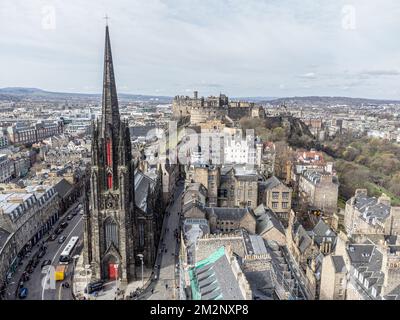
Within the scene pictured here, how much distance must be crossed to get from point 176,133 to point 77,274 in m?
59.4

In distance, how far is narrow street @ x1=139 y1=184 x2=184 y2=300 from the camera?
30.4 m

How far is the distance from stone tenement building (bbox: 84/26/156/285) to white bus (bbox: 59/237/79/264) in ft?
13.2

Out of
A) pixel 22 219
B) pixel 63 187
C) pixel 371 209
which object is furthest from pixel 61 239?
pixel 371 209

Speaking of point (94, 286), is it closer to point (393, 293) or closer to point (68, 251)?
point (68, 251)

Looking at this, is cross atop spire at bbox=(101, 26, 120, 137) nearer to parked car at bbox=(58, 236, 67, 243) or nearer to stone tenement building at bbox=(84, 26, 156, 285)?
stone tenement building at bbox=(84, 26, 156, 285)

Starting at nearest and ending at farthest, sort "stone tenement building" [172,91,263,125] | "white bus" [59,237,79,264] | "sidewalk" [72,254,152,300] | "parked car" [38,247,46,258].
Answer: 1. "sidewalk" [72,254,152,300]
2. "white bus" [59,237,79,264]
3. "parked car" [38,247,46,258]
4. "stone tenement building" [172,91,263,125]

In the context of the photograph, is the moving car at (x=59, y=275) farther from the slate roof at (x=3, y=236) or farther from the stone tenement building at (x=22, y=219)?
the slate roof at (x=3, y=236)

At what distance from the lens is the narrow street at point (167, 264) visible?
30.4 m

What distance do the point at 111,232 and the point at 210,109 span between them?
74.9 meters

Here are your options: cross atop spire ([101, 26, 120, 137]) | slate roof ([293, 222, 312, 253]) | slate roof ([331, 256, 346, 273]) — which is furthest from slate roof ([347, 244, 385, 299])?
cross atop spire ([101, 26, 120, 137])

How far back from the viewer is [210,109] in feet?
337
